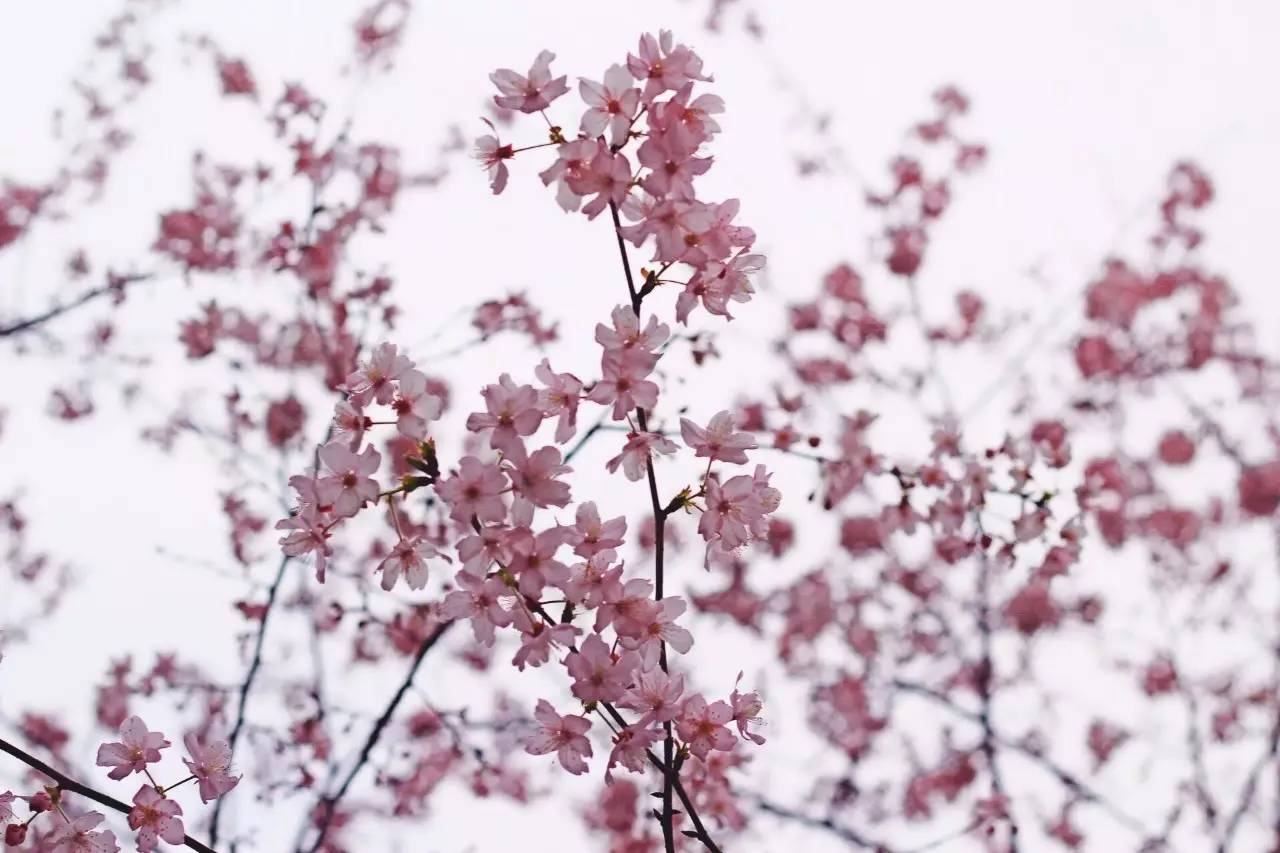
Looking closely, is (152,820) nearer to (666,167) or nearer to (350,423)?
(350,423)

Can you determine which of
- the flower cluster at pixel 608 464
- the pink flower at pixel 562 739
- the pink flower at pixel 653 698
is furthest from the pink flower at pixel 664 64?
the pink flower at pixel 562 739

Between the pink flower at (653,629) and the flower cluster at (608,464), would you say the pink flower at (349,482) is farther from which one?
the pink flower at (653,629)

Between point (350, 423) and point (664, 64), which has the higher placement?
point (664, 64)

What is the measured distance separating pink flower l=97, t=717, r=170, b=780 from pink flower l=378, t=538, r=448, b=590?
64cm

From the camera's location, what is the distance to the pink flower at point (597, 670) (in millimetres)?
1875

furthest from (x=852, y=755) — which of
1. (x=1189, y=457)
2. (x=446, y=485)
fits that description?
(x=446, y=485)

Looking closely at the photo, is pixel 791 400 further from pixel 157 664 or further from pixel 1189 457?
pixel 1189 457

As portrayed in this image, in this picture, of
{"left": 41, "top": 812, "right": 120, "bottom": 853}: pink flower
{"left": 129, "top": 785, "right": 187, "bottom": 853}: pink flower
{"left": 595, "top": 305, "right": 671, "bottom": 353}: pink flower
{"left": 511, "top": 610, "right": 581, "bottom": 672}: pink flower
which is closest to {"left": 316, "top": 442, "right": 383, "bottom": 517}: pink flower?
{"left": 511, "top": 610, "right": 581, "bottom": 672}: pink flower

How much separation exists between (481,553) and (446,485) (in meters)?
0.15

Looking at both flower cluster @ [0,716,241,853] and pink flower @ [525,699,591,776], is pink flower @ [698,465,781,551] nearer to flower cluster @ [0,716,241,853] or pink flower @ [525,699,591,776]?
pink flower @ [525,699,591,776]

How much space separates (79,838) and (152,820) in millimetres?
159

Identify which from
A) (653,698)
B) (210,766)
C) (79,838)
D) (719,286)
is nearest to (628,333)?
(719,286)

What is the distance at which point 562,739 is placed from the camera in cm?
207

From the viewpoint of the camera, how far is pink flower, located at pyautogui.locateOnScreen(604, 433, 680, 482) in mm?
1976
